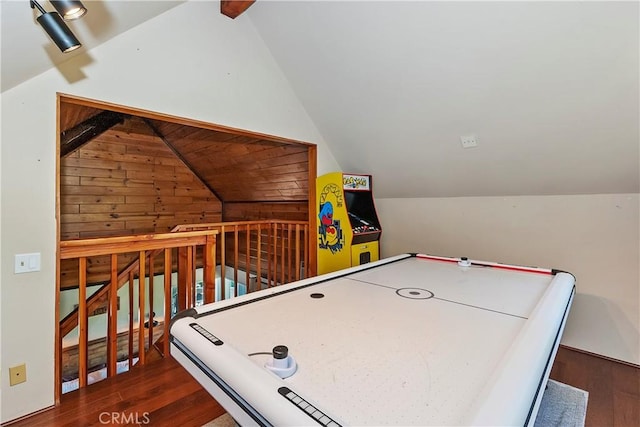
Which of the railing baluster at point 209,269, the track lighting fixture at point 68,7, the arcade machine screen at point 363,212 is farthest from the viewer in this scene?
the arcade machine screen at point 363,212

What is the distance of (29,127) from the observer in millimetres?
1770

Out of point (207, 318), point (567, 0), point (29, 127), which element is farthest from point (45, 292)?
point (567, 0)

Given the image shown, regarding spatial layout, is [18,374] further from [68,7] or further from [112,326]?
[68,7]

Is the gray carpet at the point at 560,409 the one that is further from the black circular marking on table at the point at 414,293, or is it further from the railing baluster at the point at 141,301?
the railing baluster at the point at 141,301

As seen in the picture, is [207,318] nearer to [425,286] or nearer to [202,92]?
[425,286]

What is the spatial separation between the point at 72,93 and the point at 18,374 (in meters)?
1.66

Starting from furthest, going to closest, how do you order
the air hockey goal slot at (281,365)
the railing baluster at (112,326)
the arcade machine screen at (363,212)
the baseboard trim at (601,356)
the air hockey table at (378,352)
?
the arcade machine screen at (363,212) → the baseboard trim at (601,356) → the railing baluster at (112,326) → the air hockey goal slot at (281,365) → the air hockey table at (378,352)

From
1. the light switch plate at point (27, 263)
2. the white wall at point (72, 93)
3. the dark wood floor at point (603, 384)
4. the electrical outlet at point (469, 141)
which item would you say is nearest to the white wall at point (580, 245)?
the dark wood floor at point (603, 384)

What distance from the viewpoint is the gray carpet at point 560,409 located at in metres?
1.74

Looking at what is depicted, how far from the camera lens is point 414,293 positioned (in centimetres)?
179

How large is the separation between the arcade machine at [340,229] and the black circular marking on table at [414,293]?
4.81 ft

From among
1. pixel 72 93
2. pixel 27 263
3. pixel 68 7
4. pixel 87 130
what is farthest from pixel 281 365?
pixel 87 130

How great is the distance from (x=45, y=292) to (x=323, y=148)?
8.94 feet

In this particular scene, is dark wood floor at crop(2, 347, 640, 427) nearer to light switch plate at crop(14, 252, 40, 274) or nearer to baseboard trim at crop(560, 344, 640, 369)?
baseboard trim at crop(560, 344, 640, 369)
